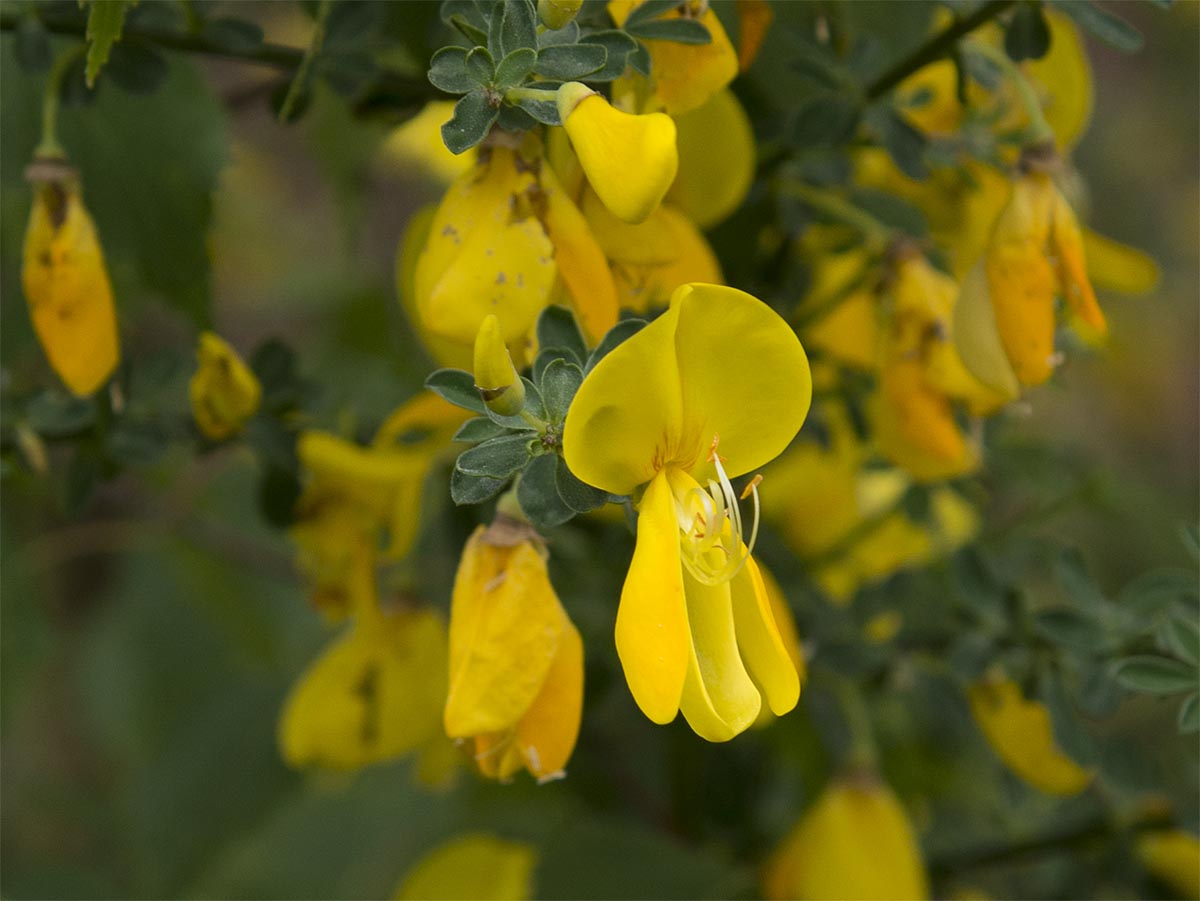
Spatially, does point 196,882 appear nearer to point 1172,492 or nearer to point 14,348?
point 14,348

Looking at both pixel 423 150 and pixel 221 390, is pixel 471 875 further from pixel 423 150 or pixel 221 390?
pixel 423 150

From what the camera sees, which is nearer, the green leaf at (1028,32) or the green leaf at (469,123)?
the green leaf at (469,123)

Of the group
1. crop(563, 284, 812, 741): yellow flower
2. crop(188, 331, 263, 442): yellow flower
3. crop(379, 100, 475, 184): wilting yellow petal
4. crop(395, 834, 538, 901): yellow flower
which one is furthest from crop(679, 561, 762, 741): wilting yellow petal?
crop(379, 100, 475, 184): wilting yellow petal

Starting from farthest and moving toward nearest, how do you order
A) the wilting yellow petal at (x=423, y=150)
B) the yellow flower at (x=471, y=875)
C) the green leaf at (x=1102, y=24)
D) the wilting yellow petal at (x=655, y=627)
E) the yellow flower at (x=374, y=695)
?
1. the wilting yellow petal at (x=423, y=150)
2. the yellow flower at (x=471, y=875)
3. the yellow flower at (x=374, y=695)
4. the green leaf at (x=1102, y=24)
5. the wilting yellow petal at (x=655, y=627)

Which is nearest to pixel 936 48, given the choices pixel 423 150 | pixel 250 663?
pixel 423 150

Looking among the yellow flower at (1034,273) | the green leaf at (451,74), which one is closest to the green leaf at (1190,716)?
the yellow flower at (1034,273)

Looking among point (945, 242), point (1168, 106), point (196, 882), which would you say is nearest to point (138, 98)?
point (945, 242)

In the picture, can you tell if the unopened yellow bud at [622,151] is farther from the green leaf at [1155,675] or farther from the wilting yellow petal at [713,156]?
the green leaf at [1155,675]
